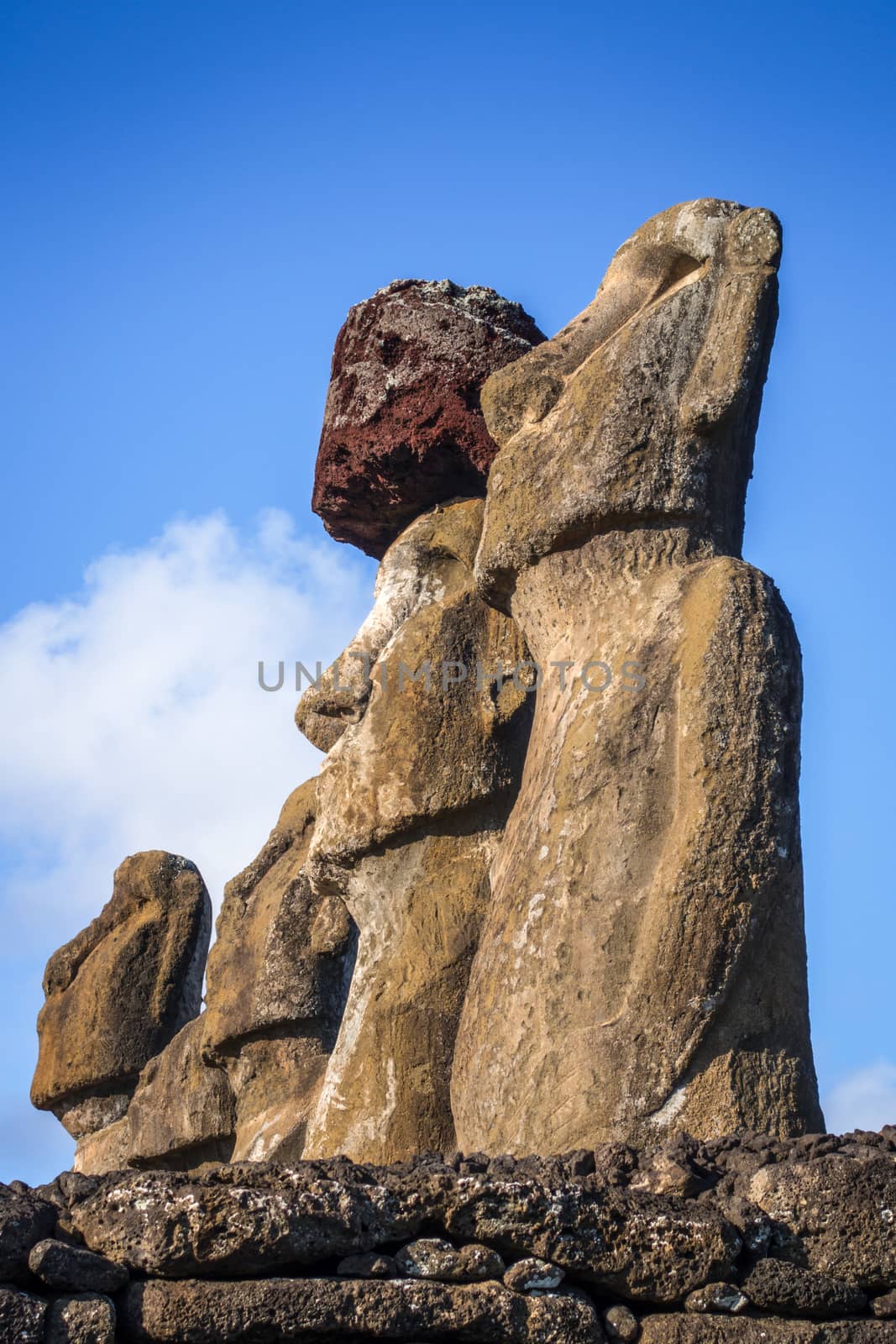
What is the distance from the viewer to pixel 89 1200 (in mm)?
3354

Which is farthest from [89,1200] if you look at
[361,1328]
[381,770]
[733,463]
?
[733,463]

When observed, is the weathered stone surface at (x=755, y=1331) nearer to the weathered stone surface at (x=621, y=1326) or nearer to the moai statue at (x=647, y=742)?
the weathered stone surface at (x=621, y=1326)

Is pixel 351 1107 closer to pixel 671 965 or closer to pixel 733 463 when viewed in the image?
pixel 671 965

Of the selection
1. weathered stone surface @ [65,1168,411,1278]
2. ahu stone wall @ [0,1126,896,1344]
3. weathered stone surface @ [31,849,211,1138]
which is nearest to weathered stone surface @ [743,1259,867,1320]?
ahu stone wall @ [0,1126,896,1344]

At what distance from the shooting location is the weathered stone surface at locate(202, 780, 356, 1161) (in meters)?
6.86

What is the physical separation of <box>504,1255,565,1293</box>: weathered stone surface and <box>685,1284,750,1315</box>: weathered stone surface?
296 mm

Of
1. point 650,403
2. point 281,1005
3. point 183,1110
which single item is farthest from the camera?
point 183,1110

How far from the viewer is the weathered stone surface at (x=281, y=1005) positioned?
686 centimetres

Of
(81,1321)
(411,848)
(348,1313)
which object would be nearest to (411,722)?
(411,848)

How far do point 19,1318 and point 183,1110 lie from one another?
4.40 m

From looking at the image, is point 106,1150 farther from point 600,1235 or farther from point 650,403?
point 600,1235

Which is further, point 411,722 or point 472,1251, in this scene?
point 411,722

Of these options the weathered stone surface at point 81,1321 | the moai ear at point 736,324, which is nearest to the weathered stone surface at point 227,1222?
the weathered stone surface at point 81,1321

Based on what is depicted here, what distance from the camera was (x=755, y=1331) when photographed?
3.47m
